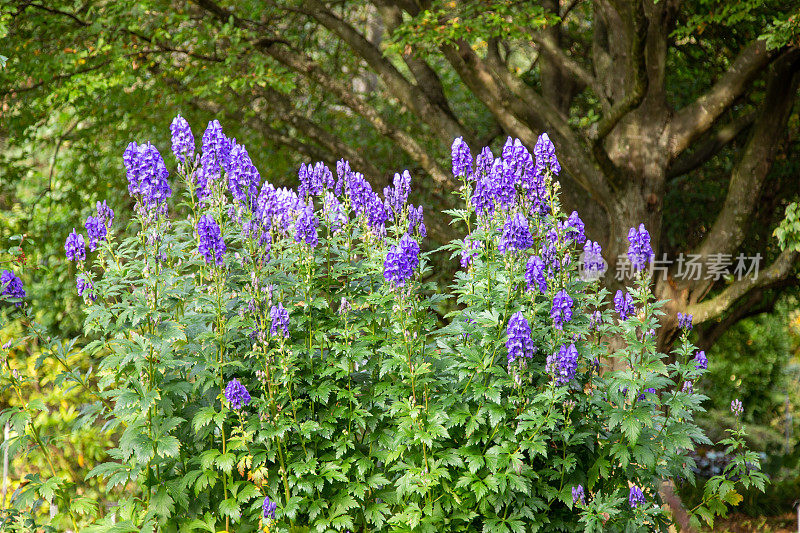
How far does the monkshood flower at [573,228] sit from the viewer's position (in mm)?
3939

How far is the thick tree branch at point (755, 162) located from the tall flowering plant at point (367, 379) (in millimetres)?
3992

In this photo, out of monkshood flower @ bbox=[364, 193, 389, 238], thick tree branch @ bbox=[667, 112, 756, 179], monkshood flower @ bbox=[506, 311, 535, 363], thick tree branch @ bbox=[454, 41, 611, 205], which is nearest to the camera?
monkshood flower @ bbox=[506, 311, 535, 363]

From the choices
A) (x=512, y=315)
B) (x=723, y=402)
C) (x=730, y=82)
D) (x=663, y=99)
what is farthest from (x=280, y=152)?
(x=512, y=315)

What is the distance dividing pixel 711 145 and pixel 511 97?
252 cm

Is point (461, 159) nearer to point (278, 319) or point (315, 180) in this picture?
point (315, 180)

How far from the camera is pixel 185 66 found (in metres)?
8.98

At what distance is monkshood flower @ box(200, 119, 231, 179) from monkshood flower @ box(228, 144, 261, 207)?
0.04 metres

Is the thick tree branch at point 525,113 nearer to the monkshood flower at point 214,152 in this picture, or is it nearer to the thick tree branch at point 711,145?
the thick tree branch at point 711,145

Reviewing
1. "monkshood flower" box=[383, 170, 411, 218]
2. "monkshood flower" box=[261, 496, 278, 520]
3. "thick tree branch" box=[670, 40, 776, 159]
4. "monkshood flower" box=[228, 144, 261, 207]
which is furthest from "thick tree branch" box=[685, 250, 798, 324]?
"monkshood flower" box=[261, 496, 278, 520]

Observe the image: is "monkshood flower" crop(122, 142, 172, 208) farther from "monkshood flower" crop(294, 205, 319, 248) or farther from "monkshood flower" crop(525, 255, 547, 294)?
"monkshood flower" crop(525, 255, 547, 294)

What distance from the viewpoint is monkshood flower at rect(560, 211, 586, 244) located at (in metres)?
3.94

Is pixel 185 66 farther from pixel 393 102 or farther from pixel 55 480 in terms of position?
pixel 55 480

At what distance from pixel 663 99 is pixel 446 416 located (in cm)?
528

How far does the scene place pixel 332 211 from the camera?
4.21 m
